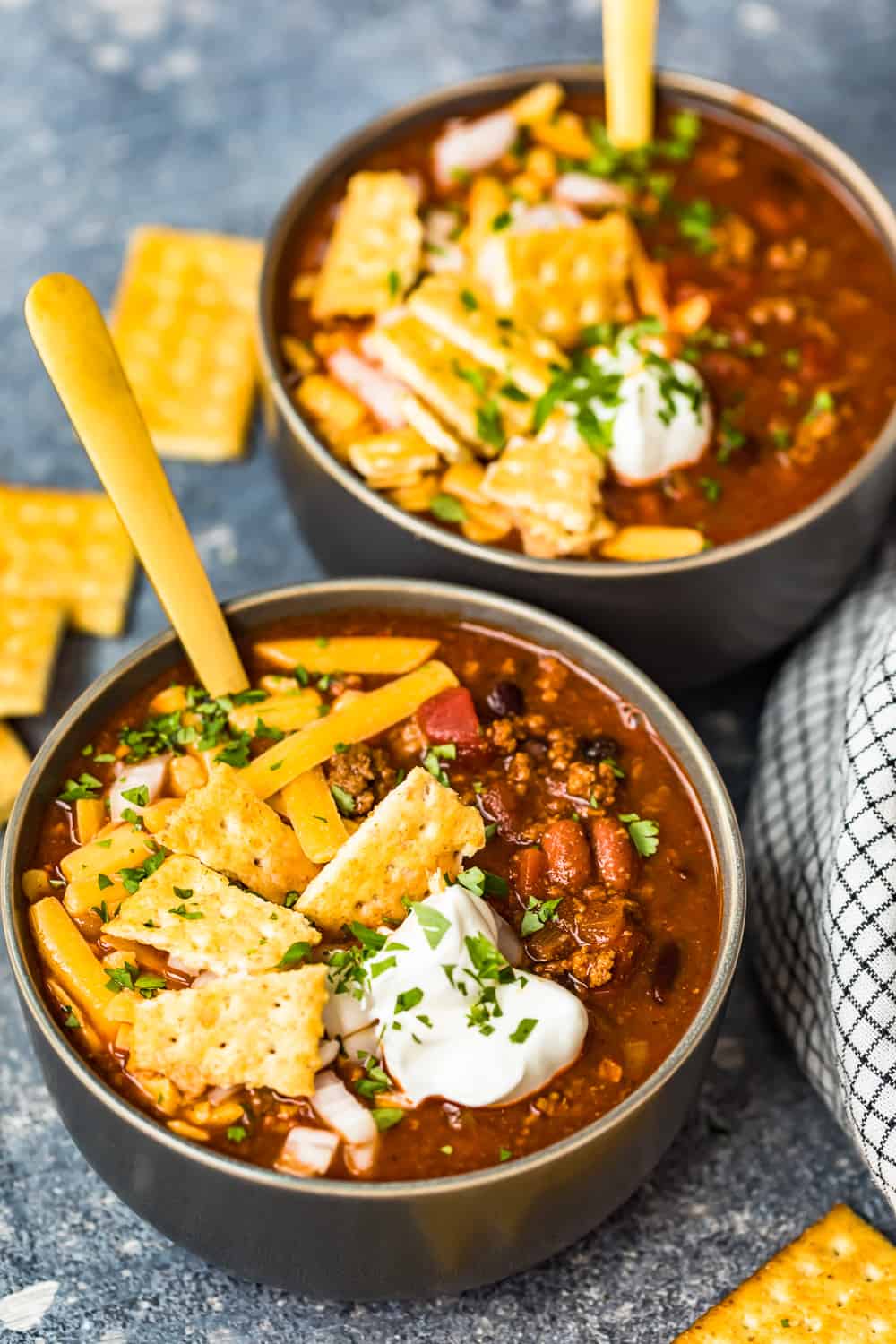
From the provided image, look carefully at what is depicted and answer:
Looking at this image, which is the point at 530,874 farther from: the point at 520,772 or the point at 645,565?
the point at 645,565

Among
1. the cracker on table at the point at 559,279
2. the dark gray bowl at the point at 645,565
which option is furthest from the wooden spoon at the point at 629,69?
the dark gray bowl at the point at 645,565

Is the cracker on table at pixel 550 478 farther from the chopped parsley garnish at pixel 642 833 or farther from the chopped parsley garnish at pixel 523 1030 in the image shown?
the chopped parsley garnish at pixel 523 1030

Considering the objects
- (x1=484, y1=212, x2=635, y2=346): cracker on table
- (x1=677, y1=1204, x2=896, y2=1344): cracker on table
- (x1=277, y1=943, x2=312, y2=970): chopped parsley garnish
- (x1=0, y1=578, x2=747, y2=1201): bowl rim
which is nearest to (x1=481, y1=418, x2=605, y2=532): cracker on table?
(x1=0, y1=578, x2=747, y2=1201): bowl rim

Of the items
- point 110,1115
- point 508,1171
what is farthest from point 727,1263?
point 110,1115

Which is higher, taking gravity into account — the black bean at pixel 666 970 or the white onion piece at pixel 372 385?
the white onion piece at pixel 372 385

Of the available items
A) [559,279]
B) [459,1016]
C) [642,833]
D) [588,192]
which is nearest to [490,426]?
[559,279]

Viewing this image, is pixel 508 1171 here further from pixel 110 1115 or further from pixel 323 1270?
pixel 110 1115

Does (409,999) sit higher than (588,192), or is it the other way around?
(588,192)

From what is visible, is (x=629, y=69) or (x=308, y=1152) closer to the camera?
(x=308, y=1152)

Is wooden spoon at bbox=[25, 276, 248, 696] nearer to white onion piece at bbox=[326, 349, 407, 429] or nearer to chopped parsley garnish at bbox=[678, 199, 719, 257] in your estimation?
white onion piece at bbox=[326, 349, 407, 429]
